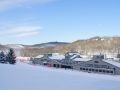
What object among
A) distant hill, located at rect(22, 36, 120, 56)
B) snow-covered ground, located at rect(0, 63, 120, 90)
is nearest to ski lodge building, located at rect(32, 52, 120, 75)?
snow-covered ground, located at rect(0, 63, 120, 90)

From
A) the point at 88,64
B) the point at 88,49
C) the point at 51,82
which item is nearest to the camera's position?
the point at 51,82

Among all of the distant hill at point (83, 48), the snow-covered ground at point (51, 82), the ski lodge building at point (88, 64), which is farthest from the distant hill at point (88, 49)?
the snow-covered ground at point (51, 82)

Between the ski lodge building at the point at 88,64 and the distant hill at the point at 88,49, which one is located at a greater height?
the distant hill at the point at 88,49

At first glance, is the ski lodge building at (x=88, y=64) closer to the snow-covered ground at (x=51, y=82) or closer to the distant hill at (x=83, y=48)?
the snow-covered ground at (x=51, y=82)

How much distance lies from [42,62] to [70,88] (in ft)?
109

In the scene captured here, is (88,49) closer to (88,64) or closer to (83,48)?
(83,48)

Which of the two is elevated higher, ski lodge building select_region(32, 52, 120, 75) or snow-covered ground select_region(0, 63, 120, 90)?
ski lodge building select_region(32, 52, 120, 75)

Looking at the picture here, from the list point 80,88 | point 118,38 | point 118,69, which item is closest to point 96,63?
point 118,69

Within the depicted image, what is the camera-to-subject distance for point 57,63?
4138cm

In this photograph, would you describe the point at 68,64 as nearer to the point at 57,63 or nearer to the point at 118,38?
the point at 57,63

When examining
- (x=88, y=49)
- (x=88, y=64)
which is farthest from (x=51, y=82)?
(x=88, y=49)

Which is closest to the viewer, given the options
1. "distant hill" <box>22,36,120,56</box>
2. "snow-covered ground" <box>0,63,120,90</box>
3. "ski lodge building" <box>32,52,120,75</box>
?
"snow-covered ground" <box>0,63,120,90</box>

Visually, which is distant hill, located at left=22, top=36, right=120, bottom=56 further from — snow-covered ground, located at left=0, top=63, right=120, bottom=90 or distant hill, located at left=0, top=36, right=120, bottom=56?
snow-covered ground, located at left=0, top=63, right=120, bottom=90

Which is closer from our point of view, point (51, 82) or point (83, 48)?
point (51, 82)
